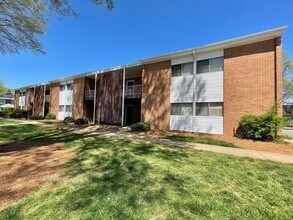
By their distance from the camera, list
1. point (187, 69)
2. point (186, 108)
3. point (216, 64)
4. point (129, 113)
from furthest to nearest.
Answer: point (129, 113) < point (187, 69) < point (186, 108) < point (216, 64)

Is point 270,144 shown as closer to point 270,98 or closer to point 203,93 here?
point 270,98

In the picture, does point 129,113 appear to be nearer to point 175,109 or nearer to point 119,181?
point 175,109

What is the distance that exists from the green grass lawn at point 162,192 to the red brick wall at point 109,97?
569 inches

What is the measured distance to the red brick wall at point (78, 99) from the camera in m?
23.1

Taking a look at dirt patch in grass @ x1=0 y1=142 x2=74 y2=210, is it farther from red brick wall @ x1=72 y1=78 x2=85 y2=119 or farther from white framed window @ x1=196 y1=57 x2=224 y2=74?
red brick wall @ x1=72 y1=78 x2=85 y2=119

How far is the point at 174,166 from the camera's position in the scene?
534 cm

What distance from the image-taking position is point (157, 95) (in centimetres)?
1580

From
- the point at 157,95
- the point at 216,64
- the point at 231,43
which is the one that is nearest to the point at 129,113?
the point at 157,95

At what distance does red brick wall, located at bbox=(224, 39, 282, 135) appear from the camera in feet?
35.7

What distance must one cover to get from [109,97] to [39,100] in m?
18.9

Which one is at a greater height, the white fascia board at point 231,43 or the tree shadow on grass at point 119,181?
the white fascia board at point 231,43

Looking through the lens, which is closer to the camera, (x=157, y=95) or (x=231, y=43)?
(x=231, y=43)

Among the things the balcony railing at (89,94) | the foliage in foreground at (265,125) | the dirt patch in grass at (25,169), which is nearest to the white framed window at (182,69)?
the foliage in foreground at (265,125)

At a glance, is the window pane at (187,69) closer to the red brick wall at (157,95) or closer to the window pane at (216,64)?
the red brick wall at (157,95)
